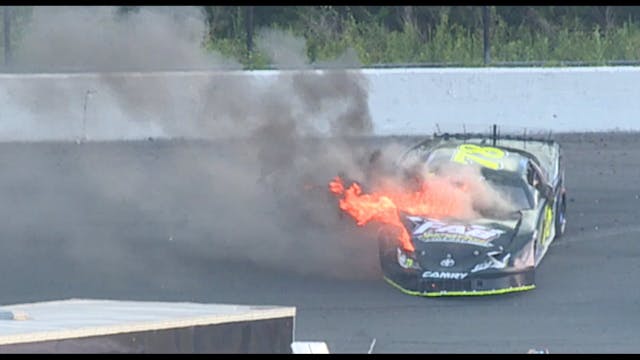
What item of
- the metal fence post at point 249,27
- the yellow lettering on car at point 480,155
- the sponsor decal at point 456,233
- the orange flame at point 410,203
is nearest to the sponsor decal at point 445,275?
the sponsor decal at point 456,233

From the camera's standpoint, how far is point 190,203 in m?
17.4

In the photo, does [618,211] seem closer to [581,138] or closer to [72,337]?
[581,138]

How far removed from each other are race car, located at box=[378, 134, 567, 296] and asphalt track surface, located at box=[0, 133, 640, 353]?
15 cm

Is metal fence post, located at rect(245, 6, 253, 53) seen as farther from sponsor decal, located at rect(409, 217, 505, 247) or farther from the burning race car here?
sponsor decal, located at rect(409, 217, 505, 247)

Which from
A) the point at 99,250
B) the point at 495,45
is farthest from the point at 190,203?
the point at 495,45

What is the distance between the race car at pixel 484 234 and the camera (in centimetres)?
1398

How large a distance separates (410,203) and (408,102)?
5087 mm

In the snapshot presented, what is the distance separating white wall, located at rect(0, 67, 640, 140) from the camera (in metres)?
19.6

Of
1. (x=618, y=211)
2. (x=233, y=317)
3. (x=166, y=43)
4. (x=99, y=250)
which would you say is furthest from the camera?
(x=166, y=43)

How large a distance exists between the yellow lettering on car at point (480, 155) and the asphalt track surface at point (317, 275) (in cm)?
101

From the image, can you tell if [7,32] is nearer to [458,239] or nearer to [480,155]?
[480,155]

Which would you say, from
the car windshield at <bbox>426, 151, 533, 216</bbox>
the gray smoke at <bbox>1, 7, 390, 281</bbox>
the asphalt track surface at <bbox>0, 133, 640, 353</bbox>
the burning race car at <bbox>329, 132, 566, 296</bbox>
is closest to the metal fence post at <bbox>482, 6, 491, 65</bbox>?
the gray smoke at <bbox>1, 7, 390, 281</bbox>

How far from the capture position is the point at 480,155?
15789mm

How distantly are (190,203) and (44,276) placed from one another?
9.60 feet
